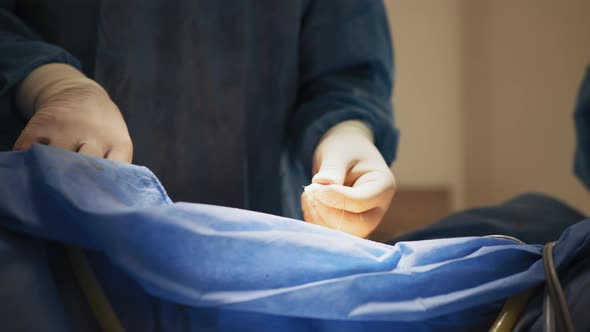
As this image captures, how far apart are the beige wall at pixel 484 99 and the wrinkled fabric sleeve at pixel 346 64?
1.06m

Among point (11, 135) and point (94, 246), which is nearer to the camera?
point (94, 246)

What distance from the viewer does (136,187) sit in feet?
2.05

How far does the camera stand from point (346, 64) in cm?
120

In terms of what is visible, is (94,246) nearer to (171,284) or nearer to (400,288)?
(171,284)

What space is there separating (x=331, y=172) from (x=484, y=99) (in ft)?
6.03

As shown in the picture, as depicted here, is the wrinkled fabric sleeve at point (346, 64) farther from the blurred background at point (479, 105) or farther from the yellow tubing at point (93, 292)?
the blurred background at point (479, 105)

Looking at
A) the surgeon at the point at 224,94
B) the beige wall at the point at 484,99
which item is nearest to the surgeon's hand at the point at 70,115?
the surgeon at the point at 224,94

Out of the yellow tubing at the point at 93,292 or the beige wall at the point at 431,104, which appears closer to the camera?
the yellow tubing at the point at 93,292

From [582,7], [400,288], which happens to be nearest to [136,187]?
[400,288]

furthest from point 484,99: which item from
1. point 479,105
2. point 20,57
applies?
point 20,57

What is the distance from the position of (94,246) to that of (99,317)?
70 mm

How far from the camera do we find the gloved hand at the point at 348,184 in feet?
2.65

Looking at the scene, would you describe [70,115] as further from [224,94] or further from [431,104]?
[431,104]

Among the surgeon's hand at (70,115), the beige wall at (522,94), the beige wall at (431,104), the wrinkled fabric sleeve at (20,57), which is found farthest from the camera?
the beige wall at (431,104)
